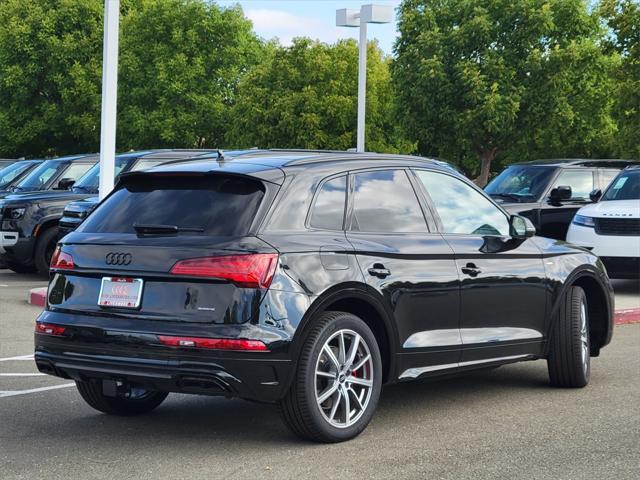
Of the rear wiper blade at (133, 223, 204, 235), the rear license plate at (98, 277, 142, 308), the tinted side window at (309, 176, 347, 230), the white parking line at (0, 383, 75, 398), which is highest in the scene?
the tinted side window at (309, 176, 347, 230)

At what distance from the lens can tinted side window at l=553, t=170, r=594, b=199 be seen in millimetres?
17734

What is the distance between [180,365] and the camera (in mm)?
5957

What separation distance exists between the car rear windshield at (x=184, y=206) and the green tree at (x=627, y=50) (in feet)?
94.4

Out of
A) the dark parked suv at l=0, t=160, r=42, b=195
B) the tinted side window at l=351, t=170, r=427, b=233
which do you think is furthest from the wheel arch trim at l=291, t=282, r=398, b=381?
the dark parked suv at l=0, t=160, r=42, b=195

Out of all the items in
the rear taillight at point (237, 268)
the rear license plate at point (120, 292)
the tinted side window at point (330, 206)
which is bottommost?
the rear license plate at point (120, 292)

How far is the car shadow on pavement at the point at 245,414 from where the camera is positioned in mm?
6699

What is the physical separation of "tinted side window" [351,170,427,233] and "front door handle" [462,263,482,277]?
38 centimetres

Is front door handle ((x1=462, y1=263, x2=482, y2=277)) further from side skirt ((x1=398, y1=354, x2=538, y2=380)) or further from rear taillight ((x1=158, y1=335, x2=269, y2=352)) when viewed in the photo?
rear taillight ((x1=158, y1=335, x2=269, y2=352))

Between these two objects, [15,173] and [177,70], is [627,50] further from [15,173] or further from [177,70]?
[177,70]

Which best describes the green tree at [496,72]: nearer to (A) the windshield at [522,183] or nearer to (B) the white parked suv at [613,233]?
(A) the windshield at [522,183]

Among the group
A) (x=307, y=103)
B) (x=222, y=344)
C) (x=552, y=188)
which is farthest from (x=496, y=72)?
(x=222, y=344)

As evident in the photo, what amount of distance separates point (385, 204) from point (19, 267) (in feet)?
41.3

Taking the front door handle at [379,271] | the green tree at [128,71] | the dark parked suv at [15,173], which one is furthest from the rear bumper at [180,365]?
the green tree at [128,71]

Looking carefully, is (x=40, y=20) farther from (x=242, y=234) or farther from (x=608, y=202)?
(x=242, y=234)
